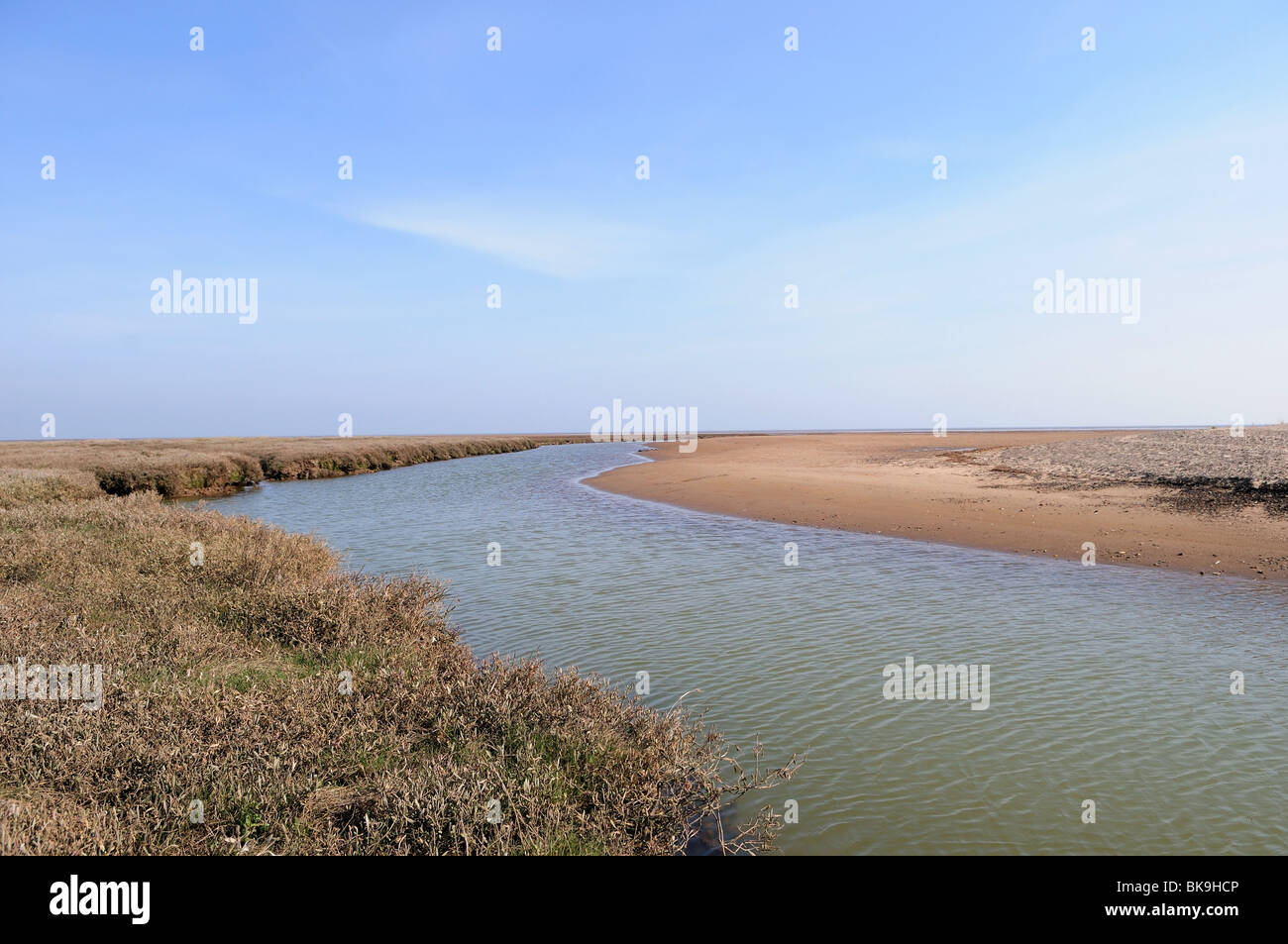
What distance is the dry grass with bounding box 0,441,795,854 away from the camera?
14.5ft

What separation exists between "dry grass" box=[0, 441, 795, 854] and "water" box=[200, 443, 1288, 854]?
133 centimetres

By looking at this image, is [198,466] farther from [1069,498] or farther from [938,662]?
[1069,498]

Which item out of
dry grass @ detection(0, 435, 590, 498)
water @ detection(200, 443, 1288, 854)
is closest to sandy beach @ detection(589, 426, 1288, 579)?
water @ detection(200, 443, 1288, 854)

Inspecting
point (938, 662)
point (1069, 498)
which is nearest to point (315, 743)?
point (938, 662)

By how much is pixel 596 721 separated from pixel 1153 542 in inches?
628

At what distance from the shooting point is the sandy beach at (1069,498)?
52.1ft

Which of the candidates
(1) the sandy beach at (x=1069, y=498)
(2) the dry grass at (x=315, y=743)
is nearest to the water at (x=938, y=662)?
(2) the dry grass at (x=315, y=743)

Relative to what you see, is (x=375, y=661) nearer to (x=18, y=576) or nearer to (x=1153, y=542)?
(x=18, y=576)

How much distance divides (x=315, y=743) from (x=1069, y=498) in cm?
2343

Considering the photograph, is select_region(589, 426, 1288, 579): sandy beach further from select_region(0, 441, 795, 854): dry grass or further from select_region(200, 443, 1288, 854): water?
select_region(0, 441, 795, 854): dry grass

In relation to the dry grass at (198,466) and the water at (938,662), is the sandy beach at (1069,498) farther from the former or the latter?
the dry grass at (198,466)

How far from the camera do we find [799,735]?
755cm
